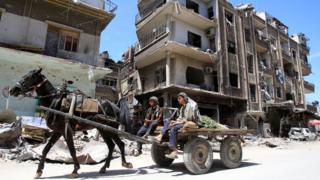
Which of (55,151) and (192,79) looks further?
(192,79)

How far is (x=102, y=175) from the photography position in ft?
21.6

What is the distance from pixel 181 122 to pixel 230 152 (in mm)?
2083

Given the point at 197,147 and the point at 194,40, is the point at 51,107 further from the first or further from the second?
the point at 194,40

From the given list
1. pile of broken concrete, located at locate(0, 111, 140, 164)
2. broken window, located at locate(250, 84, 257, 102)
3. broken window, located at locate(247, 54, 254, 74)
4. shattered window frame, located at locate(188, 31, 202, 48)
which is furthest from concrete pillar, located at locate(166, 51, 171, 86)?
broken window, located at locate(247, 54, 254, 74)

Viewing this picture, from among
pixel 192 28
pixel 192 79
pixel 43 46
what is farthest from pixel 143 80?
pixel 43 46

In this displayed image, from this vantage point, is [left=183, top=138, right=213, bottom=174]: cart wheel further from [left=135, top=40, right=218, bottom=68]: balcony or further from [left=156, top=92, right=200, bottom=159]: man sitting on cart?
[left=135, top=40, right=218, bottom=68]: balcony

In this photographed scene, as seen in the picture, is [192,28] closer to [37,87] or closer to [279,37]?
[279,37]

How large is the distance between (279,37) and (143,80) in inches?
838

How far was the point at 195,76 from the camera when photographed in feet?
85.6

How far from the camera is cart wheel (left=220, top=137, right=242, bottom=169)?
7689mm

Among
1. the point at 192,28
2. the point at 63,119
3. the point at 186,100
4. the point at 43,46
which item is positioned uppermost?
the point at 192,28

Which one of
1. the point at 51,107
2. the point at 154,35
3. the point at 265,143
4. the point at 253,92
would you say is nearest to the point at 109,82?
the point at 154,35

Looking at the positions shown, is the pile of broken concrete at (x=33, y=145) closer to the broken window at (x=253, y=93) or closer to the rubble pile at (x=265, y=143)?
the rubble pile at (x=265, y=143)

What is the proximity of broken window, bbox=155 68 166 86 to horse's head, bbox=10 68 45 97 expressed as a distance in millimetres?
17383
